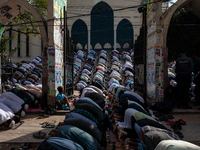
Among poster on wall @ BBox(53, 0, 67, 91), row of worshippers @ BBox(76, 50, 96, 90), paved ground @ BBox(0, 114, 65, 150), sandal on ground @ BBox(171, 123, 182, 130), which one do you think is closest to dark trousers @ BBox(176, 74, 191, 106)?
sandal on ground @ BBox(171, 123, 182, 130)

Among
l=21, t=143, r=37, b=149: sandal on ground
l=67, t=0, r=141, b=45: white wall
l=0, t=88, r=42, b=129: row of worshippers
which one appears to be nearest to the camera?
l=21, t=143, r=37, b=149: sandal on ground

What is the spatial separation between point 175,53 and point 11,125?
926 centimetres

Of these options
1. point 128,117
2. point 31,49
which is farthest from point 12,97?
point 31,49

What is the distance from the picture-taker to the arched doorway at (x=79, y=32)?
25.0 meters

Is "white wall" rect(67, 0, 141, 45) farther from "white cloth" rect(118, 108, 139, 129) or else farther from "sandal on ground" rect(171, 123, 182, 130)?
"white cloth" rect(118, 108, 139, 129)

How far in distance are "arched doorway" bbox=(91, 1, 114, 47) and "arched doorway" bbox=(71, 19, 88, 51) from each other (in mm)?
1020

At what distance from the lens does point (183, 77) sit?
741 cm

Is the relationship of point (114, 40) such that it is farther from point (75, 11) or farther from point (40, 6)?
point (40, 6)

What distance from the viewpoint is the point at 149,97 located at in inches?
318

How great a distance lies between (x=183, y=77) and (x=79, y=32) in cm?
1894

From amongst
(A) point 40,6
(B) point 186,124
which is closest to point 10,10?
(A) point 40,6

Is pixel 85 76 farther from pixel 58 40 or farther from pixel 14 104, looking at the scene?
pixel 14 104

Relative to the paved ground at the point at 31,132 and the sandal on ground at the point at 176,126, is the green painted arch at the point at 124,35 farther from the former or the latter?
the sandal on ground at the point at 176,126

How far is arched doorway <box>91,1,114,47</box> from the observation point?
24398 mm
